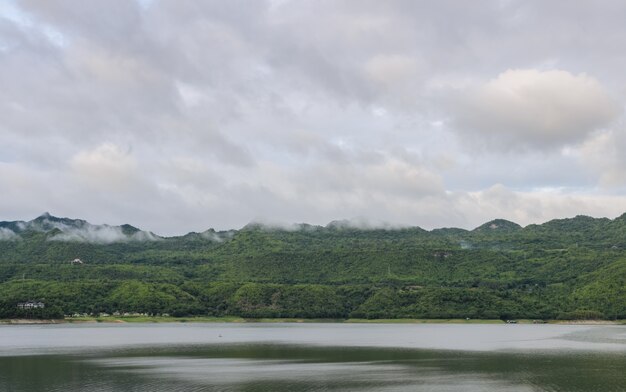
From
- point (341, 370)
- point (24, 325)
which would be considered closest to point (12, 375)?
point (341, 370)

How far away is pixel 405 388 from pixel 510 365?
2546 cm

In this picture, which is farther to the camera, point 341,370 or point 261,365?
point 261,365

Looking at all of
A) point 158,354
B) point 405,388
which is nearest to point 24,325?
point 158,354

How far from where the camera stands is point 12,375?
224ft

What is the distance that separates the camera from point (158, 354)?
95.9m

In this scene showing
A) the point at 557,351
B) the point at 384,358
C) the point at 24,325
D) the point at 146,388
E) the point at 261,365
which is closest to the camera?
the point at 146,388

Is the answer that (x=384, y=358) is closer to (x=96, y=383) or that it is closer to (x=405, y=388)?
(x=405, y=388)

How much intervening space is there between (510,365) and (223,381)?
36053mm

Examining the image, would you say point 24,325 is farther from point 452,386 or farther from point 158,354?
point 452,386

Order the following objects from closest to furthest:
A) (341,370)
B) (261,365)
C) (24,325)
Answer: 1. (341,370)
2. (261,365)
3. (24,325)

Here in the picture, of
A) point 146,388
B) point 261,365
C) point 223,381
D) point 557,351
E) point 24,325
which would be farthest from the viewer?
point 24,325

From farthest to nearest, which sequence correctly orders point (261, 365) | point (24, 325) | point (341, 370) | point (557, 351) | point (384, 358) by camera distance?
point (24, 325) < point (557, 351) < point (384, 358) < point (261, 365) < point (341, 370)

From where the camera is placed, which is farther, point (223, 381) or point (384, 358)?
point (384, 358)

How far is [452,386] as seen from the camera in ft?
203
